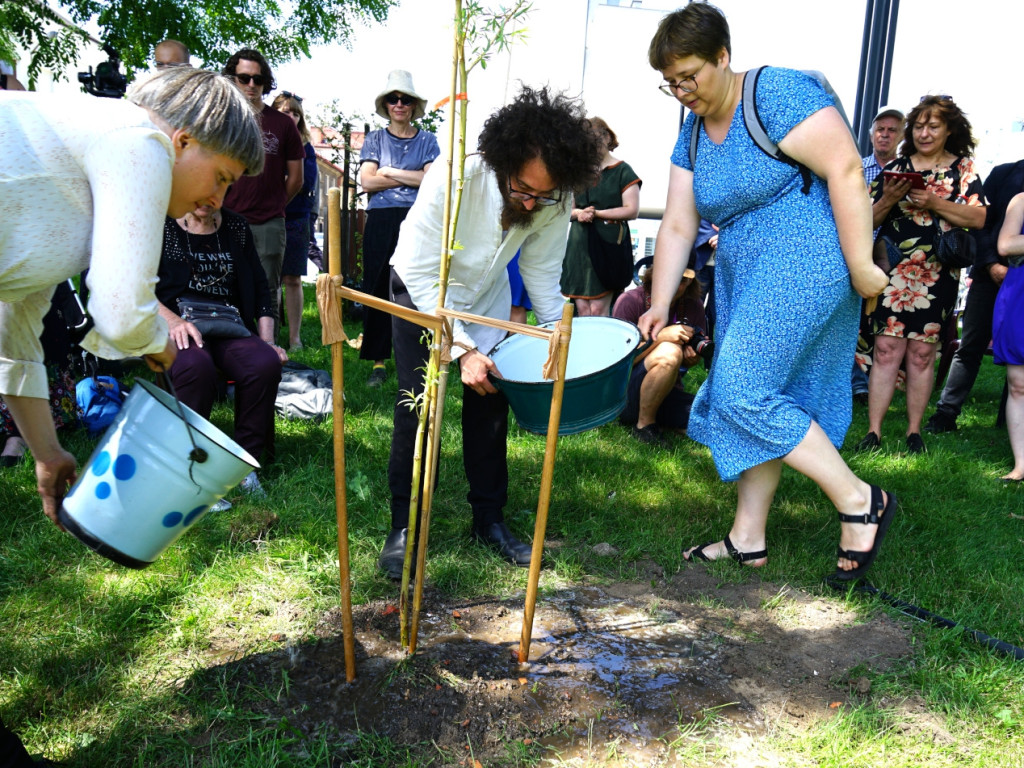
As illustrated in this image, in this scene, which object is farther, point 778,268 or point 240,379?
point 240,379

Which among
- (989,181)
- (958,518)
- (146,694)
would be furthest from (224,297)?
(989,181)

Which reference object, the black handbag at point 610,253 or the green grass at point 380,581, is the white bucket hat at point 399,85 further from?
the green grass at point 380,581

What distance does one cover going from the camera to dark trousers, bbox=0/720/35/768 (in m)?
1.59

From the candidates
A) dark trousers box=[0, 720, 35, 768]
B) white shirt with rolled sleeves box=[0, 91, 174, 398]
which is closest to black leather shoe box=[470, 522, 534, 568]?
dark trousers box=[0, 720, 35, 768]

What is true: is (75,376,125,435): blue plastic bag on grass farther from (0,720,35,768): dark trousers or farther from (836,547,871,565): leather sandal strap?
(836,547,871,565): leather sandal strap

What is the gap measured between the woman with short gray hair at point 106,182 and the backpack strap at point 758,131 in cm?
164

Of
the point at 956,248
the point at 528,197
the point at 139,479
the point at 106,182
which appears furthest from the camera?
the point at 956,248

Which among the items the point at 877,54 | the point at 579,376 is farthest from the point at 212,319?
the point at 877,54

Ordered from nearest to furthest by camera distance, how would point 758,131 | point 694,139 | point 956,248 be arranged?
point 758,131, point 694,139, point 956,248

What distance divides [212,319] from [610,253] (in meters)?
2.88

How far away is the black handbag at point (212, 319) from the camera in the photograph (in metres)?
3.58

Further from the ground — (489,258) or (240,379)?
(489,258)

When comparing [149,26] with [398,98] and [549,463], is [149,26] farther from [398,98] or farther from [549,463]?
[549,463]

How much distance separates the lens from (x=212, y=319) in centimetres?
361
